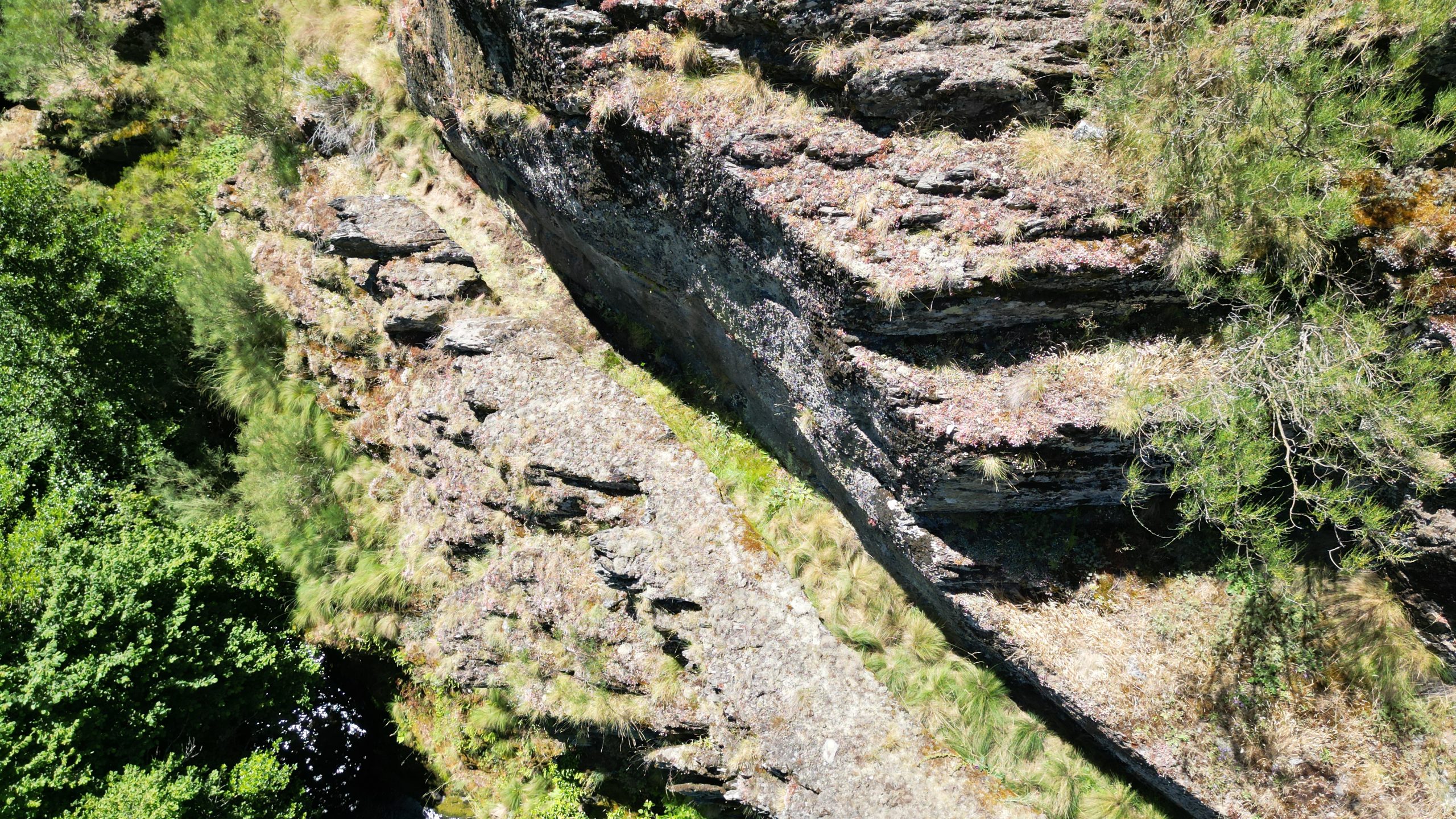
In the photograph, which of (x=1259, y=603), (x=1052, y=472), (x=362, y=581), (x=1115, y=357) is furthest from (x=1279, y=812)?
(x=362, y=581)

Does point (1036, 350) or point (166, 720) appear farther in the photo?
point (166, 720)

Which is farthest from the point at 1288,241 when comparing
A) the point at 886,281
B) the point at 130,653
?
the point at 130,653

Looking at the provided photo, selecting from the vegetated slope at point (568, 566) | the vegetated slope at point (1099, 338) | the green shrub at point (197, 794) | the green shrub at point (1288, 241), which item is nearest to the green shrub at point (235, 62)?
the vegetated slope at point (568, 566)

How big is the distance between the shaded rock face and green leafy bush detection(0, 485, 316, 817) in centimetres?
247

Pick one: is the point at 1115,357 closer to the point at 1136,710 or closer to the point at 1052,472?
the point at 1052,472

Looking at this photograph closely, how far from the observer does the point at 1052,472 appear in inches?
271

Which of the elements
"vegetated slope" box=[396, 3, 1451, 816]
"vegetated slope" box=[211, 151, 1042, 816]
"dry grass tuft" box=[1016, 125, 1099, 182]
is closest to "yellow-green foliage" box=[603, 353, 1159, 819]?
"vegetated slope" box=[211, 151, 1042, 816]

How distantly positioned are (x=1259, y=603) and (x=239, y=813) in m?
12.5

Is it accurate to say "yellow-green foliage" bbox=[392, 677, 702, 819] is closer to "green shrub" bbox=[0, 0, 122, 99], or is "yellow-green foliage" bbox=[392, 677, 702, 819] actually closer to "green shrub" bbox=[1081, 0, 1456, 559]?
"green shrub" bbox=[1081, 0, 1456, 559]

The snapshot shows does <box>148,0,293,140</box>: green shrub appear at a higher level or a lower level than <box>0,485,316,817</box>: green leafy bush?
higher

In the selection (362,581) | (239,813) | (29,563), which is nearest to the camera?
(239,813)

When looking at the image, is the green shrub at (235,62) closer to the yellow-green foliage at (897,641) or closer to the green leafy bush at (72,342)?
the green leafy bush at (72,342)

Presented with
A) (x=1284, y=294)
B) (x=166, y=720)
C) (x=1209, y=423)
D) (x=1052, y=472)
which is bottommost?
(x=166, y=720)

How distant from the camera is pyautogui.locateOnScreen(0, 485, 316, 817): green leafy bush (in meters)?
9.33
